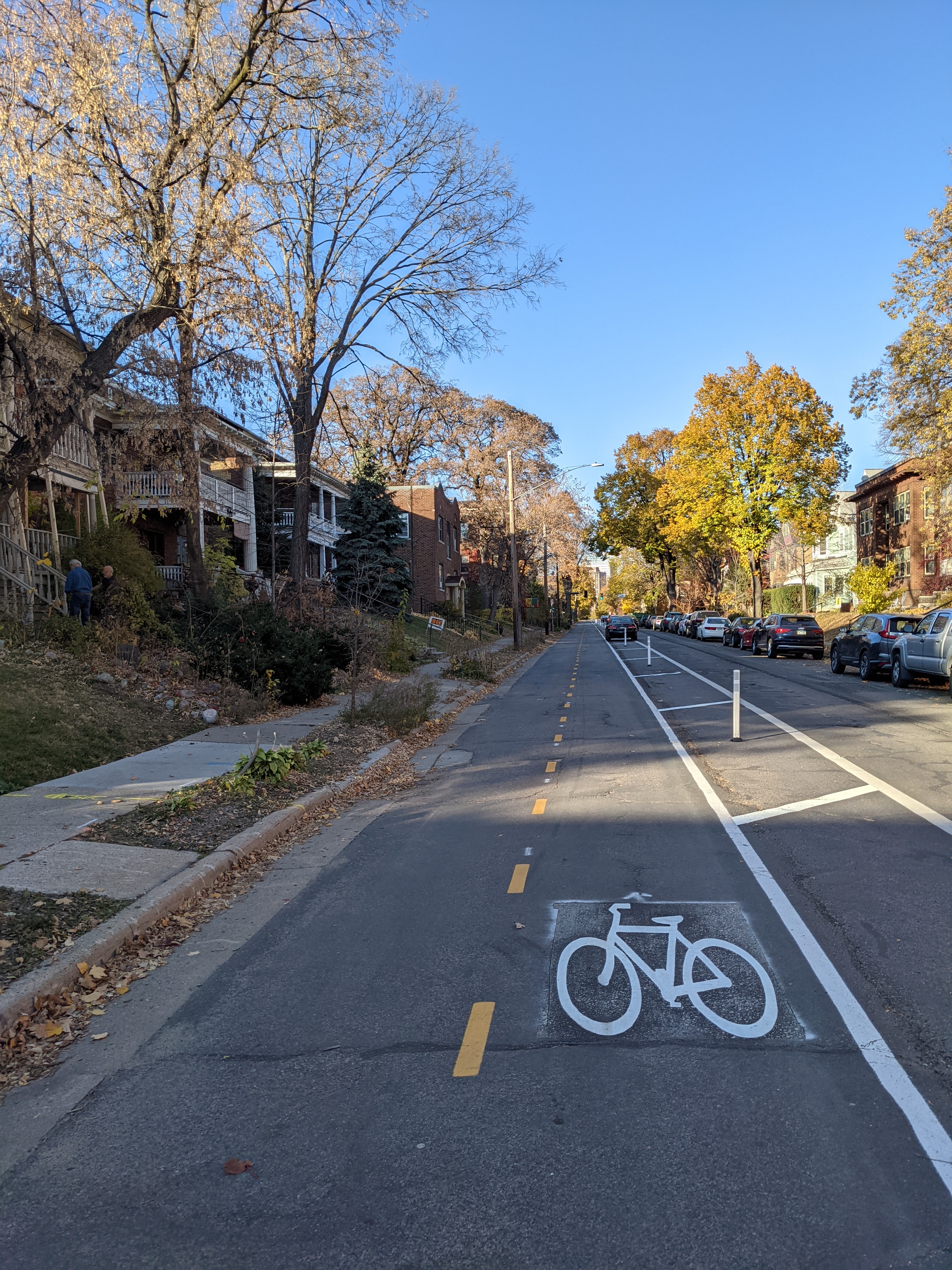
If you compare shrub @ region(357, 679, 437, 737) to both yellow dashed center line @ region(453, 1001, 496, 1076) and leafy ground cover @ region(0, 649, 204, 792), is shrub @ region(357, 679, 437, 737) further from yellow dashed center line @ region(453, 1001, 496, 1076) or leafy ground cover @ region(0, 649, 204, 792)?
yellow dashed center line @ region(453, 1001, 496, 1076)

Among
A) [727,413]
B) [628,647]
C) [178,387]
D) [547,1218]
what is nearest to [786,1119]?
[547,1218]

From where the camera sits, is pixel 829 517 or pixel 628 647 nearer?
pixel 628 647

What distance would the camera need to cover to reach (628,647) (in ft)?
142

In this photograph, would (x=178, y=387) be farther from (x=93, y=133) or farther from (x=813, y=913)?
(x=813, y=913)

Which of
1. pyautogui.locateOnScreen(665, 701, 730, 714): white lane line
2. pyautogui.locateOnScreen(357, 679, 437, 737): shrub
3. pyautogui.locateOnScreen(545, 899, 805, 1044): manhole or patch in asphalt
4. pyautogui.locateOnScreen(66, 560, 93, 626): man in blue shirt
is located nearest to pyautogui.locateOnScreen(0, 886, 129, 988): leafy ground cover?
pyautogui.locateOnScreen(545, 899, 805, 1044): manhole or patch in asphalt

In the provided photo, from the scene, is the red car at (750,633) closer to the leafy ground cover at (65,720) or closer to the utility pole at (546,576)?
the utility pole at (546,576)

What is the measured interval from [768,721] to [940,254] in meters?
16.7

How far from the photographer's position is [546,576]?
67812mm

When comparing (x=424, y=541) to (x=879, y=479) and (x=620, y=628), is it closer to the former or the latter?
(x=620, y=628)

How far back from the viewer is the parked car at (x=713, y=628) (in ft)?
160

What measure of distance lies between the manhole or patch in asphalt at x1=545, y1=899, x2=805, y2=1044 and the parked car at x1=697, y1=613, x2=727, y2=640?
43.9 m

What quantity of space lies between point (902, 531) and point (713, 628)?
10325 mm

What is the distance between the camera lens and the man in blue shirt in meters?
15.8

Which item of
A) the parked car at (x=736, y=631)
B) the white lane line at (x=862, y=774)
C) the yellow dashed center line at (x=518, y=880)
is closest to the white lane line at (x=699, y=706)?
the white lane line at (x=862, y=774)
